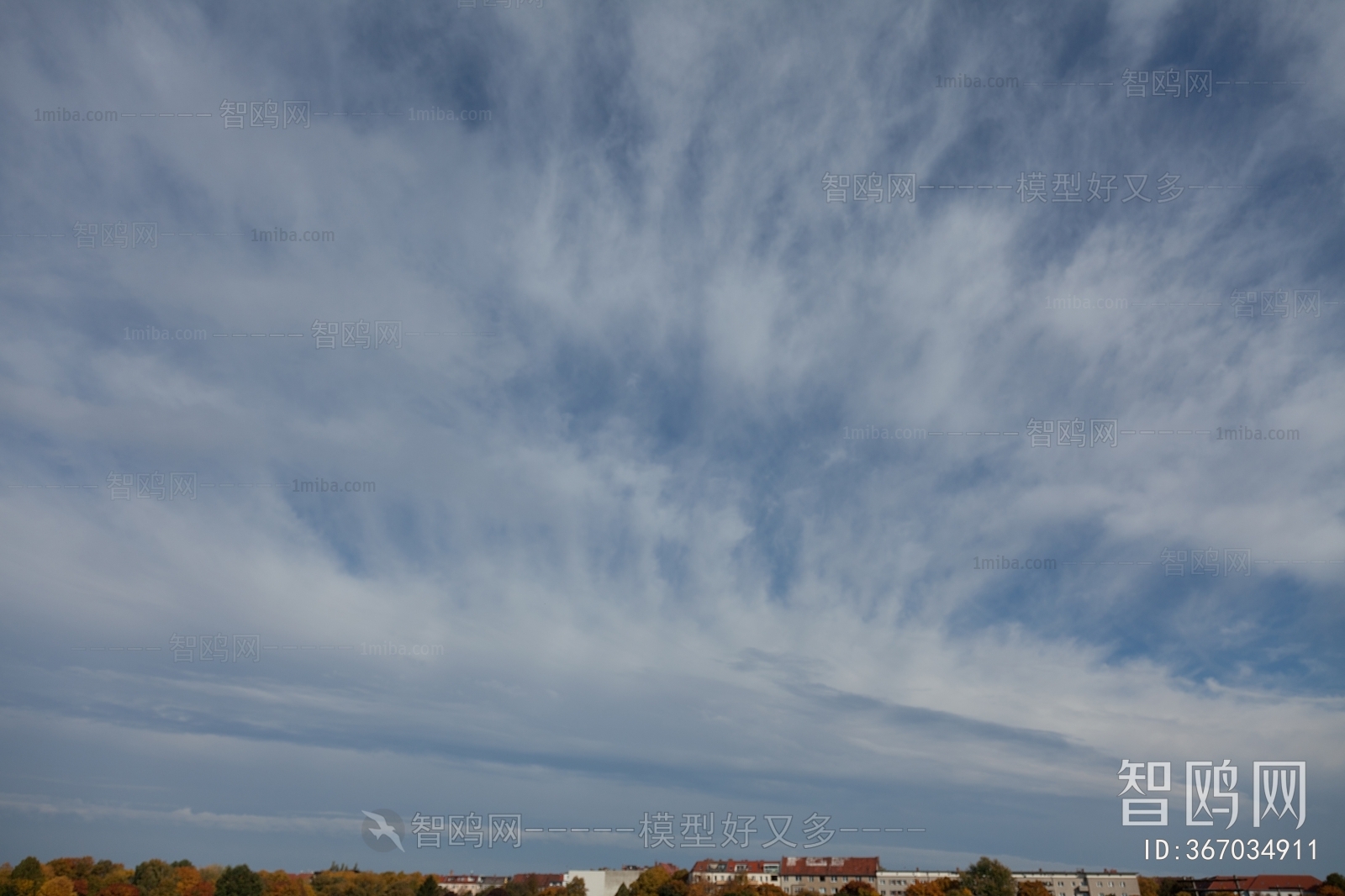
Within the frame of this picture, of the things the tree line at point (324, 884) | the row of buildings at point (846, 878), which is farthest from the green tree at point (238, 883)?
the row of buildings at point (846, 878)

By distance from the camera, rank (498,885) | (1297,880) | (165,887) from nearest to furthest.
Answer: (165,887) → (1297,880) → (498,885)

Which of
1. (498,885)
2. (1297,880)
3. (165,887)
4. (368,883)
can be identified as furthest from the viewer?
(498,885)

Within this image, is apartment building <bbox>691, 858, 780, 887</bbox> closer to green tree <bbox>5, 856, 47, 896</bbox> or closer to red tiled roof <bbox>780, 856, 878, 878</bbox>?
red tiled roof <bbox>780, 856, 878, 878</bbox>

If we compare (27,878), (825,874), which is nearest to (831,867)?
(825,874)

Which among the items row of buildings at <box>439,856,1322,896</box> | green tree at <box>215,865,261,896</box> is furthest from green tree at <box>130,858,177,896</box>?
row of buildings at <box>439,856,1322,896</box>

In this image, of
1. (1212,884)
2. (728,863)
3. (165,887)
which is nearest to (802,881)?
(728,863)

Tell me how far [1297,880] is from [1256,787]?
12112cm

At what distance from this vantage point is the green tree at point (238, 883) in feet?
303

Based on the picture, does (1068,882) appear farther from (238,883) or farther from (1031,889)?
(238,883)

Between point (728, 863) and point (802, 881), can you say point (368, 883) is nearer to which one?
point (728, 863)

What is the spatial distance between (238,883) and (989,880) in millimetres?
92094

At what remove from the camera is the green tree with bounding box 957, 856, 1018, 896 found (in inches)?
4289

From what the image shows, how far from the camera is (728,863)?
145500 mm

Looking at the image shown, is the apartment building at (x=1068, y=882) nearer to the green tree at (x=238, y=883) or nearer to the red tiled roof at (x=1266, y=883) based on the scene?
the red tiled roof at (x=1266, y=883)
